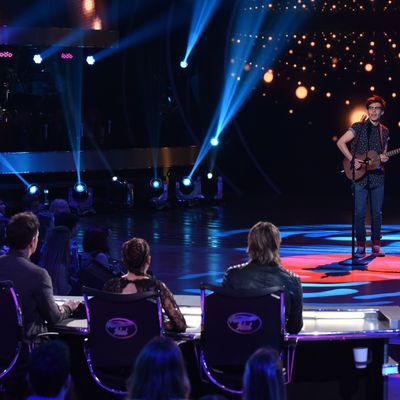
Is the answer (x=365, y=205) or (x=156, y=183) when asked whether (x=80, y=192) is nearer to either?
(x=156, y=183)

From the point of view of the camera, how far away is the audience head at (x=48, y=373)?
8.54 ft

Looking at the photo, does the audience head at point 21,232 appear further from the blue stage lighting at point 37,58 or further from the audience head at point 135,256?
the blue stage lighting at point 37,58

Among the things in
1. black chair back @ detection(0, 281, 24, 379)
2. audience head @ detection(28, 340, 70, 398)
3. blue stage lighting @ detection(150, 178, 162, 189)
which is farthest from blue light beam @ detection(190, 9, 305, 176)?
audience head @ detection(28, 340, 70, 398)

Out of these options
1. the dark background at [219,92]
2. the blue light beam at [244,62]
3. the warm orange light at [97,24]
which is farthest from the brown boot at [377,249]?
the warm orange light at [97,24]

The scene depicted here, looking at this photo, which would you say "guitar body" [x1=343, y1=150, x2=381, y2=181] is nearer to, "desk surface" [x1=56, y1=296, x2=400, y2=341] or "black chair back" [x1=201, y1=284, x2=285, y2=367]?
"desk surface" [x1=56, y1=296, x2=400, y2=341]

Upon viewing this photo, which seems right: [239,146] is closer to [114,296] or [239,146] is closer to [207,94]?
[207,94]

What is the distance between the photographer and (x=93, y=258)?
17.2 feet

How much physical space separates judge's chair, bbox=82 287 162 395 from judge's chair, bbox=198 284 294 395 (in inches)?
8.7

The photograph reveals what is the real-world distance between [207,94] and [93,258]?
35.4 feet

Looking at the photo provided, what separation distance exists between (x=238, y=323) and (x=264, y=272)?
34cm

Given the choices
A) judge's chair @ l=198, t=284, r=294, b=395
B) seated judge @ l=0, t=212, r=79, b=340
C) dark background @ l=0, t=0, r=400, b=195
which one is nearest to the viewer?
judge's chair @ l=198, t=284, r=294, b=395

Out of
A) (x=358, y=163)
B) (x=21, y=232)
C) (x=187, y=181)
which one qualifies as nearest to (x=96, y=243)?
(x=21, y=232)

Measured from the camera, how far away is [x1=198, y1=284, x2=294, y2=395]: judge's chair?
12.1ft

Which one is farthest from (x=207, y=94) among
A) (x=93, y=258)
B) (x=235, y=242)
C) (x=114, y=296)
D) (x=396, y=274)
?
(x=114, y=296)
